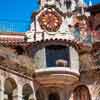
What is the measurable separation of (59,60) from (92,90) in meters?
4.49

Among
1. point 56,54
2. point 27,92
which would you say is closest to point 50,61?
point 56,54

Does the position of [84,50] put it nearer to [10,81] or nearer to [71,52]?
[71,52]

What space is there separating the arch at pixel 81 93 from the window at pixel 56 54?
294 cm

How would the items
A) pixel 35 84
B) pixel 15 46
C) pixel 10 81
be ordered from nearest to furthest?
pixel 10 81, pixel 35 84, pixel 15 46

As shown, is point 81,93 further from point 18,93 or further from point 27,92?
point 18,93

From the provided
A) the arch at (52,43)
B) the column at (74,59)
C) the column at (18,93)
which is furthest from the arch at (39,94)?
the arch at (52,43)

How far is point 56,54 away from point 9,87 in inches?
248

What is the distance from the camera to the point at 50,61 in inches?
1539

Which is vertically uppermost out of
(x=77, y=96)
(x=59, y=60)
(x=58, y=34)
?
(x=58, y=34)

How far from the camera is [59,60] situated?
127 feet

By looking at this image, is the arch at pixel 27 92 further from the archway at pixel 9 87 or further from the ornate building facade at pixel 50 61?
the archway at pixel 9 87

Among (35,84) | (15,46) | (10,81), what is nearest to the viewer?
(10,81)

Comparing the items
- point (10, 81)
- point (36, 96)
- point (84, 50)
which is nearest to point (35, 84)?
point (36, 96)

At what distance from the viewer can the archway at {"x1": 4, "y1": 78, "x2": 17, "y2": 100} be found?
35022 mm
